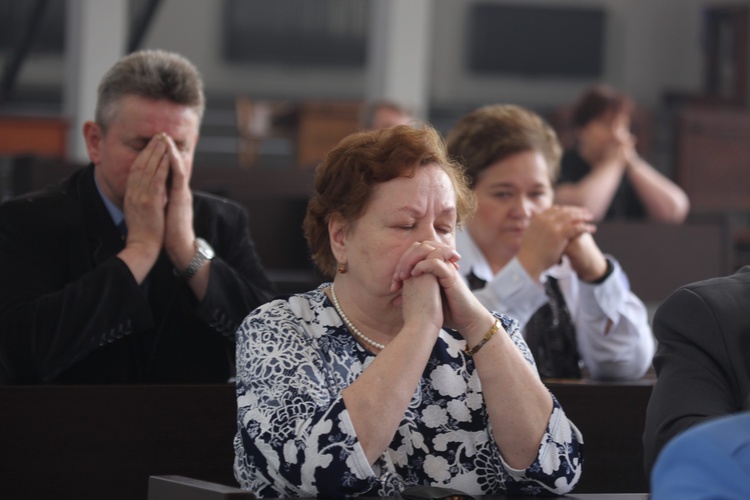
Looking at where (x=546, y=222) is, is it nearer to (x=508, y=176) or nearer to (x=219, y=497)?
(x=508, y=176)

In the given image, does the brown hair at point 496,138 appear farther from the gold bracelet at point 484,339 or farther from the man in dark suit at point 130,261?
the gold bracelet at point 484,339

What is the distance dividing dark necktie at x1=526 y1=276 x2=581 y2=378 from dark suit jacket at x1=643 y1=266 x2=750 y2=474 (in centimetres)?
106

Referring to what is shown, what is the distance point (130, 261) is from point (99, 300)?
0.41ft

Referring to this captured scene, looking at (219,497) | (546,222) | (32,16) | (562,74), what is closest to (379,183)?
(219,497)

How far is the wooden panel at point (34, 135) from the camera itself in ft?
23.6

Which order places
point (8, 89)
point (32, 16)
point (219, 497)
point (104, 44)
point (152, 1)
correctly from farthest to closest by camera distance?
point (104, 44), point (8, 89), point (32, 16), point (152, 1), point (219, 497)

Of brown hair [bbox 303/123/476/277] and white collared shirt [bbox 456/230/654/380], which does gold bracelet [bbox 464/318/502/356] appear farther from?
white collared shirt [bbox 456/230/654/380]

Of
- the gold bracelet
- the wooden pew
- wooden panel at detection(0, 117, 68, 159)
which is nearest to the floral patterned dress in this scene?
the gold bracelet

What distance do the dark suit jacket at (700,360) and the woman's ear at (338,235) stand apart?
0.53 m

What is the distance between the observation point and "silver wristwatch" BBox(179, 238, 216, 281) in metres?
2.56

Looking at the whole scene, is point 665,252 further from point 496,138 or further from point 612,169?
point 496,138

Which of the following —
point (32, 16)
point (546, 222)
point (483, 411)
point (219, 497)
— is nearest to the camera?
point (219, 497)

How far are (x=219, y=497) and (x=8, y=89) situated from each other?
18.0ft

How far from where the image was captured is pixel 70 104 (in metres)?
7.44
